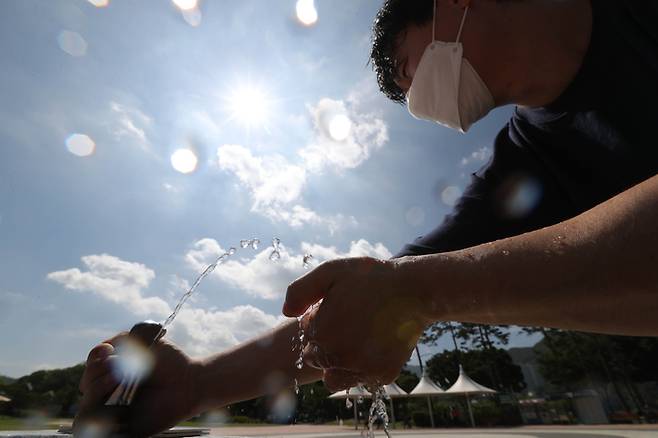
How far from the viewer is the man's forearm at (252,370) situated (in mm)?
1707

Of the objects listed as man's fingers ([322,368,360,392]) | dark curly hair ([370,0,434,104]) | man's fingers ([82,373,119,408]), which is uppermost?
dark curly hair ([370,0,434,104])

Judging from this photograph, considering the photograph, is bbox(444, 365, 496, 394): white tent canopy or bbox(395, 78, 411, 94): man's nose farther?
bbox(444, 365, 496, 394): white tent canopy

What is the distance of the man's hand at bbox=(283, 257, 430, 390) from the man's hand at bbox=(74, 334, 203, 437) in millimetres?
947

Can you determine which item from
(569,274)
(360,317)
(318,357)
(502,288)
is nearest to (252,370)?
(318,357)

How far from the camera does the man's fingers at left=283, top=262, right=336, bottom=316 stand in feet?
3.26

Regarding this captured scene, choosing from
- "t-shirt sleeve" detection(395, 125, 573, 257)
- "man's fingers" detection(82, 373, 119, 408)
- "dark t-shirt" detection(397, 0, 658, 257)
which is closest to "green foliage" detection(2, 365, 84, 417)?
"man's fingers" detection(82, 373, 119, 408)

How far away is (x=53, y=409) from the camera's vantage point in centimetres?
2700

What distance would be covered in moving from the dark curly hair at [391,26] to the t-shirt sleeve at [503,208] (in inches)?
36.1

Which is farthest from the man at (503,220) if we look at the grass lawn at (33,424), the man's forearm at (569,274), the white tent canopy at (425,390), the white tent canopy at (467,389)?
the white tent canopy at (467,389)

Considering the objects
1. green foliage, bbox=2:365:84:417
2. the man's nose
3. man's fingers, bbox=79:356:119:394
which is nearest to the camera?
man's fingers, bbox=79:356:119:394

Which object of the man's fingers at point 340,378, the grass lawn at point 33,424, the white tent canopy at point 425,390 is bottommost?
the man's fingers at point 340,378

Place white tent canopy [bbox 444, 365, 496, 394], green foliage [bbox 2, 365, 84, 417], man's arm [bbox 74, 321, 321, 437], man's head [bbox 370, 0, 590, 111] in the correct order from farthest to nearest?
1. green foliage [bbox 2, 365, 84, 417]
2. white tent canopy [bbox 444, 365, 496, 394]
3. man's head [bbox 370, 0, 590, 111]
4. man's arm [bbox 74, 321, 321, 437]

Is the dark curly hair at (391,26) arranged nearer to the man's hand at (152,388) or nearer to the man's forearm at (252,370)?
the man's forearm at (252,370)

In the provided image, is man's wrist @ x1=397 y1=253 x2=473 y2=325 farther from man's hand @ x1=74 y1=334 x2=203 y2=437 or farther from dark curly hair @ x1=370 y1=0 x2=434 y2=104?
dark curly hair @ x1=370 y1=0 x2=434 y2=104
